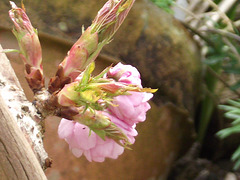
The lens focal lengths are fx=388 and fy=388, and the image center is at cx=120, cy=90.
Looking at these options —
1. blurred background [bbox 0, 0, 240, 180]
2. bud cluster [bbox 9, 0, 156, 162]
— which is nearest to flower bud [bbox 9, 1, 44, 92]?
bud cluster [bbox 9, 0, 156, 162]

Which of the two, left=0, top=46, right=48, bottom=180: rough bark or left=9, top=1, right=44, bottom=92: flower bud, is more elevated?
left=9, top=1, right=44, bottom=92: flower bud

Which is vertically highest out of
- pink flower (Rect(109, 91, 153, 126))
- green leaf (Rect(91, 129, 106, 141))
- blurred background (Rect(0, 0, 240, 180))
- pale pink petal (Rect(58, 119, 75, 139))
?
pink flower (Rect(109, 91, 153, 126))

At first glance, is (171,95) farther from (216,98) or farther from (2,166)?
(2,166)

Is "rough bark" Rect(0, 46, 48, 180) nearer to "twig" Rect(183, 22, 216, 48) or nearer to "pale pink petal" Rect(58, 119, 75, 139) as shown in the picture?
"pale pink petal" Rect(58, 119, 75, 139)

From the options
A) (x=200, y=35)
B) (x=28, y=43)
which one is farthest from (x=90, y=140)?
(x=200, y=35)

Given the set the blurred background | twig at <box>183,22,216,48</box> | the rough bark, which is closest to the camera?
the rough bark

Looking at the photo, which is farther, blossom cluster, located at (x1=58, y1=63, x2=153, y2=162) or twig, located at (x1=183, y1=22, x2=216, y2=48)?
twig, located at (x1=183, y1=22, x2=216, y2=48)

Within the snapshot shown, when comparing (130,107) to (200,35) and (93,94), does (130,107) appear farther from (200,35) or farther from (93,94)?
(200,35)

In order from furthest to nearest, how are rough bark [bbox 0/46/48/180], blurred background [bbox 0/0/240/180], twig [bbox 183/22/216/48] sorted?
twig [bbox 183/22/216/48], blurred background [bbox 0/0/240/180], rough bark [bbox 0/46/48/180]

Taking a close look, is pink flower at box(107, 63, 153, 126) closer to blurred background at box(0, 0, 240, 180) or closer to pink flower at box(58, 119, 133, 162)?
pink flower at box(58, 119, 133, 162)
